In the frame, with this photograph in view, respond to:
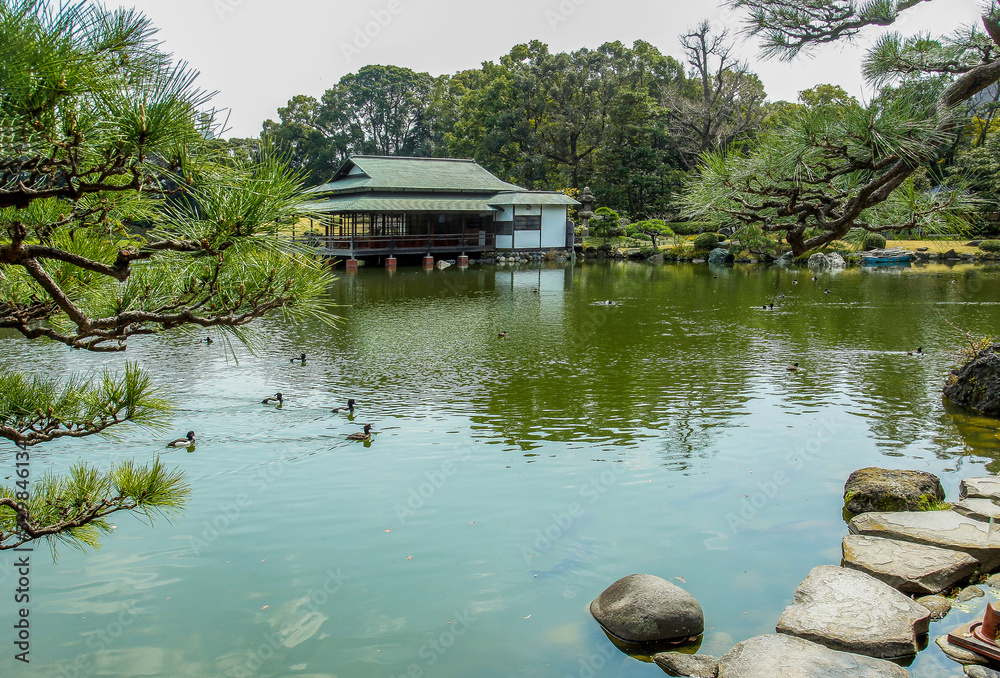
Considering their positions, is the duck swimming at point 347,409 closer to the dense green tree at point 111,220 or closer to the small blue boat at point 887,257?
the dense green tree at point 111,220

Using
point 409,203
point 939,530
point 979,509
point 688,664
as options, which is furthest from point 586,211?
point 688,664

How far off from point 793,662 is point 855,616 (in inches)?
31.2

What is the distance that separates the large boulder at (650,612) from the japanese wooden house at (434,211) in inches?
1024

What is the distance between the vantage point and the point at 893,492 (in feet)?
20.8

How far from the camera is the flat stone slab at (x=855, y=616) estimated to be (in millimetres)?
4301

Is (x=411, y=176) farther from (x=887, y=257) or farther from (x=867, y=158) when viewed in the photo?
(x=867, y=158)

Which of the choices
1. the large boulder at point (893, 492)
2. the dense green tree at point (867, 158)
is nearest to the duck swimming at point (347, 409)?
the large boulder at point (893, 492)

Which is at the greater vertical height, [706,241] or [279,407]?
[706,241]

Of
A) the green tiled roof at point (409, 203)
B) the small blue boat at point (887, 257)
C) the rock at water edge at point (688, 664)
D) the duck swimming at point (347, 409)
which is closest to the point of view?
the rock at water edge at point (688, 664)

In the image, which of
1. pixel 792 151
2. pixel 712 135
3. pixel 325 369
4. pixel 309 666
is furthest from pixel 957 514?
pixel 712 135

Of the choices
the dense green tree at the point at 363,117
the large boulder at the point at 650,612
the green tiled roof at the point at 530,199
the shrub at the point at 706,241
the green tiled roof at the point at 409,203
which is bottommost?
the large boulder at the point at 650,612

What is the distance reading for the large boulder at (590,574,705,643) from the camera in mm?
4656

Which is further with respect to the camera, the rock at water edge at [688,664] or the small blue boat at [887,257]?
the small blue boat at [887,257]

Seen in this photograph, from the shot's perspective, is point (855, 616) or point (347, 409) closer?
point (855, 616)
